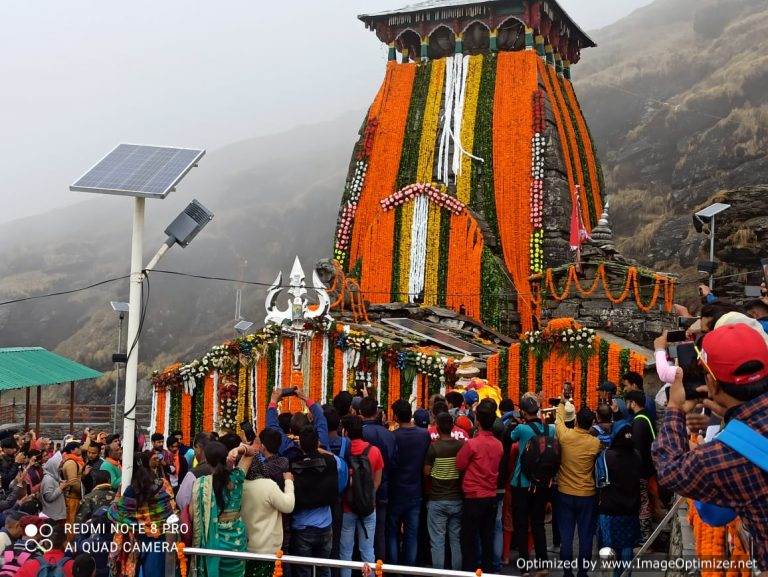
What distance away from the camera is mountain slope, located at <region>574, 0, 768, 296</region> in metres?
36.6

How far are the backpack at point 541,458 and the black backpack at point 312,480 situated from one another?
2.01m

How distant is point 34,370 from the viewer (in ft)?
57.5

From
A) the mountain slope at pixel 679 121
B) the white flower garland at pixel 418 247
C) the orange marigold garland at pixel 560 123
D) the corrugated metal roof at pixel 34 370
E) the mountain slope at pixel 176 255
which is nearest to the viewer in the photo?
the corrugated metal roof at pixel 34 370

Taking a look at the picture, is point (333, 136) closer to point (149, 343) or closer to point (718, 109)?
point (149, 343)

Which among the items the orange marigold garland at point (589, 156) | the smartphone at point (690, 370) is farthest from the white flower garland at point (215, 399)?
the smartphone at point (690, 370)

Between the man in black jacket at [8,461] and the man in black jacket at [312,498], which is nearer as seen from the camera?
the man in black jacket at [312,498]

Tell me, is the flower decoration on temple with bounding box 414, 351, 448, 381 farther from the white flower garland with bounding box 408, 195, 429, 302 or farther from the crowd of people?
the white flower garland with bounding box 408, 195, 429, 302

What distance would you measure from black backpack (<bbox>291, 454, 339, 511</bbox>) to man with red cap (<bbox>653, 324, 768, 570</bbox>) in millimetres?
3559

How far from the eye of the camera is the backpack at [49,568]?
5.87m

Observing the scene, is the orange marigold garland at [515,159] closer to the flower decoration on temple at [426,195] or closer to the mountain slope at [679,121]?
the flower decoration on temple at [426,195]

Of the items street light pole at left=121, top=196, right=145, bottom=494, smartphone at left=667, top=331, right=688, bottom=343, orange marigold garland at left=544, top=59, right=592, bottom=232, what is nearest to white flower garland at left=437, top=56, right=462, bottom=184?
orange marigold garland at left=544, top=59, right=592, bottom=232

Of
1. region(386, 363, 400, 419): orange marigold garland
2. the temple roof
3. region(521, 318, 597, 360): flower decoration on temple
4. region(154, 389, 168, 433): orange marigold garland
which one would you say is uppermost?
the temple roof

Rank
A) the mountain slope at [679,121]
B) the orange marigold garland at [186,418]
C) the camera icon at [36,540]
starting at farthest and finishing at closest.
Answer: the mountain slope at [679,121] < the orange marigold garland at [186,418] < the camera icon at [36,540]

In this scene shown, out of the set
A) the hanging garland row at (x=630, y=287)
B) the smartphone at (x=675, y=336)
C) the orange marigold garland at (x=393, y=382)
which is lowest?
the orange marigold garland at (x=393, y=382)
